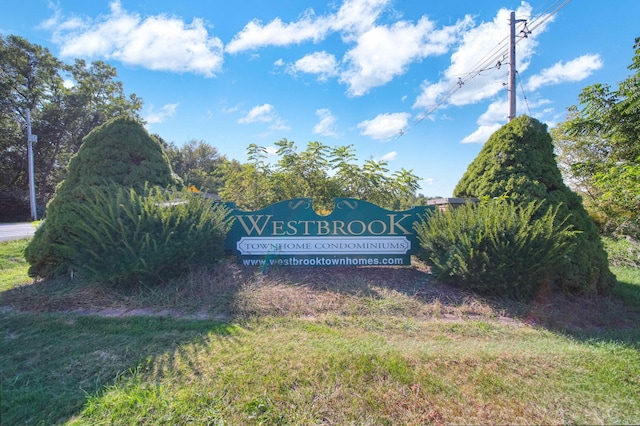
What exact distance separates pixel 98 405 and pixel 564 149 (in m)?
18.7

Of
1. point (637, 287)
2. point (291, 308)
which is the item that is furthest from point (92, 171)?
point (637, 287)

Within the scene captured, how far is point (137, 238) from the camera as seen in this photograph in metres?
4.35

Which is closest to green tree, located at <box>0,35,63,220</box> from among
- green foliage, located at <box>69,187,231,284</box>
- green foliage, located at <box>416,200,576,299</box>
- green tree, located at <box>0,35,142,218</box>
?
green tree, located at <box>0,35,142,218</box>

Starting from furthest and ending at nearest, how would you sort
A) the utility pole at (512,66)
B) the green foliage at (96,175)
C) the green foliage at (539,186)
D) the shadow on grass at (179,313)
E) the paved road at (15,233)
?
the paved road at (15,233)
the utility pole at (512,66)
the green foliage at (96,175)
the green foliage at (539,186)
the shadow on grass at (179,313)

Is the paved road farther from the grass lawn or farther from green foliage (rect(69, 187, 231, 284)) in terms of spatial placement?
the grass lawn

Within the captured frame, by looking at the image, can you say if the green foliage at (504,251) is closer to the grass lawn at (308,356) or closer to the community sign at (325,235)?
the grass lawn at (308,356)

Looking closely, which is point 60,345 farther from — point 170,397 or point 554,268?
point 554,268

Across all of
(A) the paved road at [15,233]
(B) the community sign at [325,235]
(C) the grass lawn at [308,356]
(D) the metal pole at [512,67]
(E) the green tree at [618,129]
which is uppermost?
(D) the metal pole at [512,67]

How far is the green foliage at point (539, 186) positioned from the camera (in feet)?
14.8

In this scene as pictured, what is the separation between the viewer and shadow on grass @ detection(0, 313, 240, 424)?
2.19 m

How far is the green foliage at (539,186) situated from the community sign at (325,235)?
111 cm

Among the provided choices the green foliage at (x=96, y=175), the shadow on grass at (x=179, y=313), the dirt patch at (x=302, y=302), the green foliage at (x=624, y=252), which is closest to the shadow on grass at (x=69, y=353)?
the shadow on grass at (x=179, y=313)

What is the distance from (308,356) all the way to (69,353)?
216 centimetres

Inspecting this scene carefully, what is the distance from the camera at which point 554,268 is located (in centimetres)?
435
